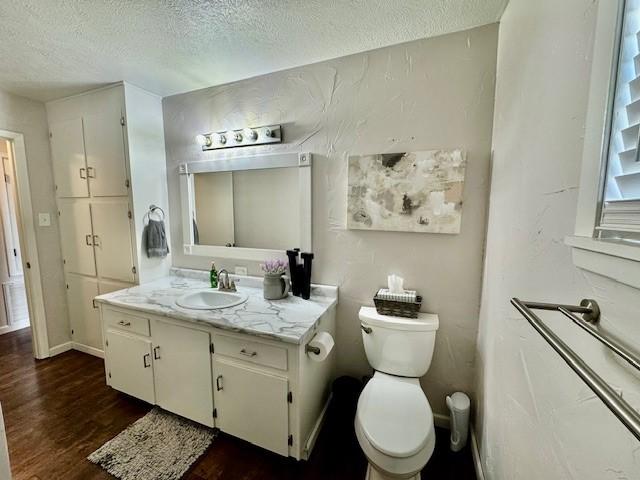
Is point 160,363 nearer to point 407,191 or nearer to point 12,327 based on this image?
point 407,191

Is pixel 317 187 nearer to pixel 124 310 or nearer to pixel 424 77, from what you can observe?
pixel 424 77

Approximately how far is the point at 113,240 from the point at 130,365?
3.52 feet

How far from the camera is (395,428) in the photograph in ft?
3.72

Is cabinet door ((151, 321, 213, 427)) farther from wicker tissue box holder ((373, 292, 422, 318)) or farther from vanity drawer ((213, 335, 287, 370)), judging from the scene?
wicker tissue box holder ((373, 292, 422, 318))

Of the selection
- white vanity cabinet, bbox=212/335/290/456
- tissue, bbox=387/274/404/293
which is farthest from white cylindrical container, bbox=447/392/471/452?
white vanity cabinet, bbox=212/335/290/456

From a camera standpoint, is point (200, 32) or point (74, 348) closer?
point (200, 32)

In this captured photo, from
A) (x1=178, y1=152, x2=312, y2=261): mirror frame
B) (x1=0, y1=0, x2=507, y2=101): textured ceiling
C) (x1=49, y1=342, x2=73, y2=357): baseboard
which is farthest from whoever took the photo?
(x1=49, y1=342, x2=73, y2=357): baseboard

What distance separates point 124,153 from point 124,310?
48.9 inches

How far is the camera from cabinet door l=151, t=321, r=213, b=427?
1.54m

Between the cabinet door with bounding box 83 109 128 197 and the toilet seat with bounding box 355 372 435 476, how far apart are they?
235 centimetres

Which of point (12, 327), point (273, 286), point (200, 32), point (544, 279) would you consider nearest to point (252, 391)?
point (273, 286)

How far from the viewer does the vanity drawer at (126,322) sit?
66.7 inches

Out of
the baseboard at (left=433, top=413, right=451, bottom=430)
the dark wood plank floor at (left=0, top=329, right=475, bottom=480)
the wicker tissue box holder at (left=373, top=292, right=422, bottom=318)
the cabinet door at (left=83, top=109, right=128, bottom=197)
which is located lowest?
the dark wood plank floor at (left=0, top=329, right=475, bottom=480)

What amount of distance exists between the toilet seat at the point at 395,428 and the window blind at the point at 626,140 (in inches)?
41.2
